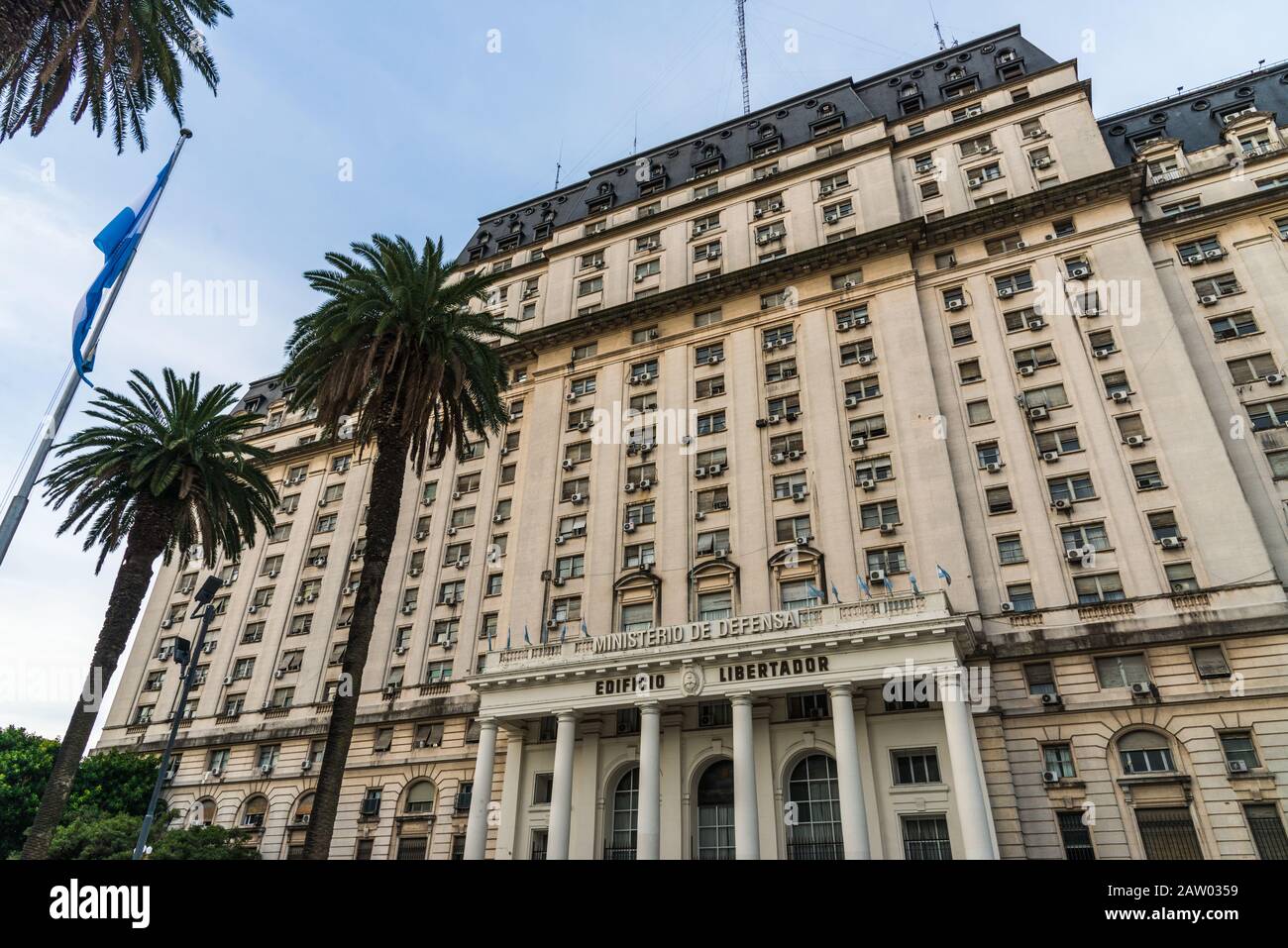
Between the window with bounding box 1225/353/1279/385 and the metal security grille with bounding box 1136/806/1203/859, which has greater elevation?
the window with bounding box 1225/353/1279/385

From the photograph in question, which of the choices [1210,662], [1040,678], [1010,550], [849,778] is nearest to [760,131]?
[1010,550]

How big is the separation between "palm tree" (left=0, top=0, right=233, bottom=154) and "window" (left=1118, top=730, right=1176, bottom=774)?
4031cm

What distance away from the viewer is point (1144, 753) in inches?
1118

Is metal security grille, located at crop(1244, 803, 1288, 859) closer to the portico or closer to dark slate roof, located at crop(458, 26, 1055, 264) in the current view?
the portico

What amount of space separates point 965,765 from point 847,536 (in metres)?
12.4

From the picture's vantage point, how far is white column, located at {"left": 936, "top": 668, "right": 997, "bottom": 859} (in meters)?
24.9

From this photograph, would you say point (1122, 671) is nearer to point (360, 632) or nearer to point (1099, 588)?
point (1099, 588)

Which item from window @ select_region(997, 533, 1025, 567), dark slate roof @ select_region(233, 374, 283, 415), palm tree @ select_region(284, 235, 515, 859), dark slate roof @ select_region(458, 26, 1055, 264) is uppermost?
dark slate roof @ select_region(458, 26, 1055, 264)

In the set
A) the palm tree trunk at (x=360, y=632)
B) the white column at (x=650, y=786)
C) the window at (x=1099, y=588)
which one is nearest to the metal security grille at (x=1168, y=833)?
the window at (x=1099, y=588)

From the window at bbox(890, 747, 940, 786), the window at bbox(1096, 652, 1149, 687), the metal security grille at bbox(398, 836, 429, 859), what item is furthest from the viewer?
the metal security grille at bbox(398, 836, 429, 859)

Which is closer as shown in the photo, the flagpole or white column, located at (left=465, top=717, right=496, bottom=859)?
the flagpole

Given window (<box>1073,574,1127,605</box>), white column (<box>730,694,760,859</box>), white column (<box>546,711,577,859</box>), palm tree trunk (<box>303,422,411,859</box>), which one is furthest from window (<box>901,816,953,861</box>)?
palm tree trunk (<box>303,422,411,859</box>)

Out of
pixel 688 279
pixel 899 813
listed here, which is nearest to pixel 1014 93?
pixel 688 279

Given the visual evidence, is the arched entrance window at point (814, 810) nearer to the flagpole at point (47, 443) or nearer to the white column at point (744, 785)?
the white column at point (744, 785)
